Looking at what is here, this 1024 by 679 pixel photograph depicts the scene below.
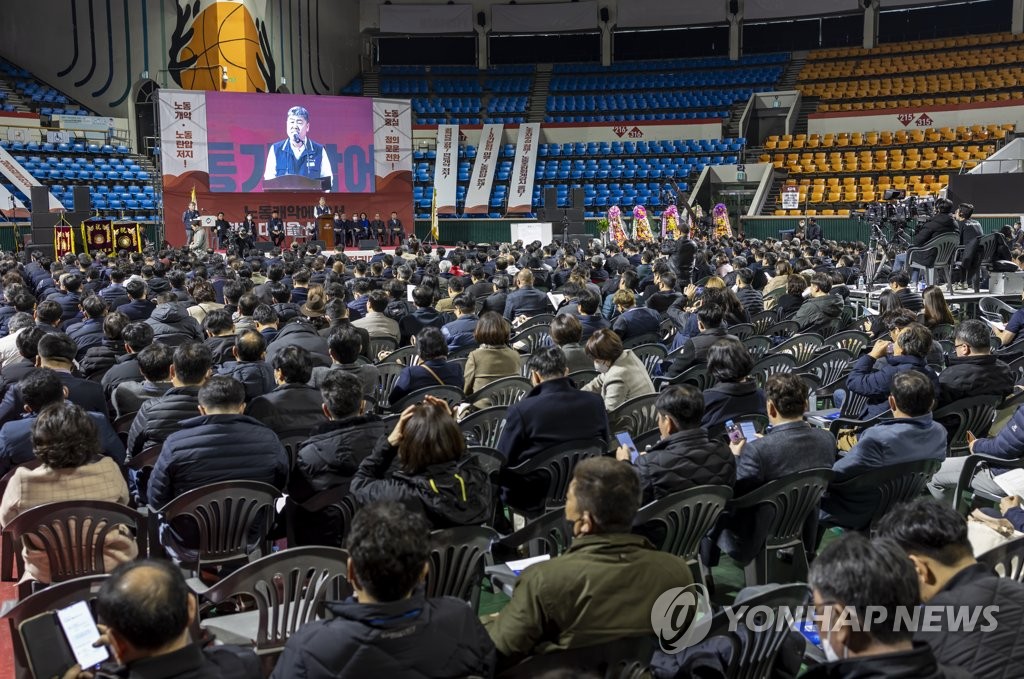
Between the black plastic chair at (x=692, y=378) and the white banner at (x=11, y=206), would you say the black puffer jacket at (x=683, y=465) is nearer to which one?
the black plastic chair at (x=692, y=378)

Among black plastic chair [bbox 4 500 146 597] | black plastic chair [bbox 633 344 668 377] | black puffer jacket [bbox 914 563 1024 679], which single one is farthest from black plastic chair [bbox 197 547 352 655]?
black plastic chair [bbox 633 344 668 377]

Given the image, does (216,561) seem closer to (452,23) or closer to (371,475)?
(371,475)

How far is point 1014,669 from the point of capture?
8.34ft

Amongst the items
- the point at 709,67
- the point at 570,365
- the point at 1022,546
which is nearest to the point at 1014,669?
the point at 1022,546

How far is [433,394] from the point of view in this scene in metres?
5.94

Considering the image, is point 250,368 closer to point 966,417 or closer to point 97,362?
point 97,362

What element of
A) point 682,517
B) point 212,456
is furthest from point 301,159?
point 682,517

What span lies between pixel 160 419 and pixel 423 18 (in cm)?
3525

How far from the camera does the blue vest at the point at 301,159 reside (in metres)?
26.7

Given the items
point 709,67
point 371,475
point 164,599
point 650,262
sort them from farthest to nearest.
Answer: point 709,67
point 650,262
point 371,475
point 164,599

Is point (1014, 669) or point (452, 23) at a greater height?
point (452, 23)

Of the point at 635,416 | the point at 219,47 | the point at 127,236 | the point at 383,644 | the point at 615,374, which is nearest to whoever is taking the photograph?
the point at 383,644

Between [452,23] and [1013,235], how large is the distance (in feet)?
82.2

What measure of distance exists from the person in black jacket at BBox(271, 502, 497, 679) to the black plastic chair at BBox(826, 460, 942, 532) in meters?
2.42
